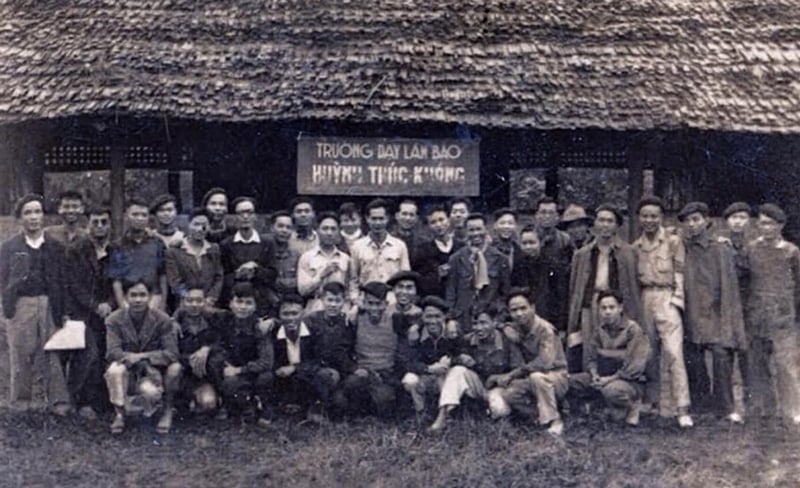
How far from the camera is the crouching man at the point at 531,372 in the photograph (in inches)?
271

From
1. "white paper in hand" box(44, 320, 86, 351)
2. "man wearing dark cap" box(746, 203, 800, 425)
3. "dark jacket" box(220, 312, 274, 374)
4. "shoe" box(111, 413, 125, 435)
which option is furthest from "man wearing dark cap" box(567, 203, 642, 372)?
"white paper in hand" box(44, 320, 86, 351)

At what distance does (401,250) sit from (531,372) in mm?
1377

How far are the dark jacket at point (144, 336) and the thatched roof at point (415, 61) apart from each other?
2857 mm

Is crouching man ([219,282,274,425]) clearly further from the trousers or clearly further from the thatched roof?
the thatched roof

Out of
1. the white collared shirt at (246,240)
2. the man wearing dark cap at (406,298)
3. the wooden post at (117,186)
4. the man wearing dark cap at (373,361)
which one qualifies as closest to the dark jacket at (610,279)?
the man wearing dark cap at (406,298)

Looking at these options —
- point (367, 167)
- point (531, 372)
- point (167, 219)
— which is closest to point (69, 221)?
point (167, 219)

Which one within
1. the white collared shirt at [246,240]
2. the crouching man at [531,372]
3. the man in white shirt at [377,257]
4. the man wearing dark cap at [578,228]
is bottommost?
the crouching man at [531,372]

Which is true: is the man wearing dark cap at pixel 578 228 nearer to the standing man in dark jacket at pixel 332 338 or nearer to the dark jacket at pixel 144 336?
the standing man in dark jacket at pixel 332 338

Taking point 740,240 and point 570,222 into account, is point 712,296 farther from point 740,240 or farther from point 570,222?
point 570,222

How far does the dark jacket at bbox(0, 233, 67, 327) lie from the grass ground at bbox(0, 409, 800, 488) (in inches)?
30.4

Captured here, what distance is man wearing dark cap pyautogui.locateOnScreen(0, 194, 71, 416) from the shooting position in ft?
23.6

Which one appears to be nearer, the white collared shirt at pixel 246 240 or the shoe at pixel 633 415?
the shoe at pixel 633 415

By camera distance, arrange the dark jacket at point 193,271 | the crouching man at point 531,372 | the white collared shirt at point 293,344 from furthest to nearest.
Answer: the dark jacket at point 193,271 → the white collared shirt at point 293,344 → the crouching man at point 531,372

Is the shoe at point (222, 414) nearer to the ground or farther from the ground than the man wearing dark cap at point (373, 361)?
nearer to the ground
